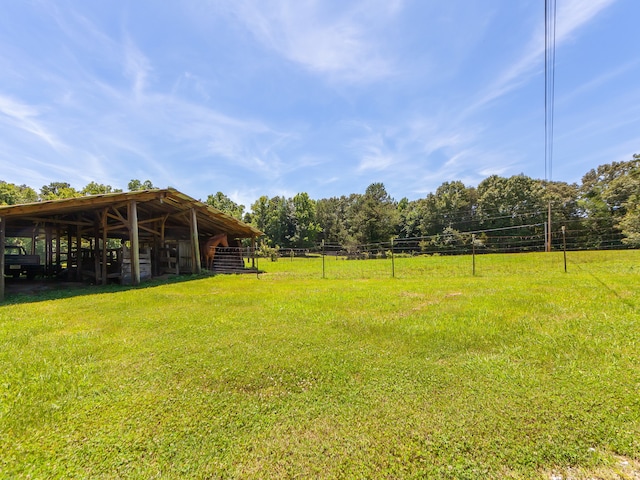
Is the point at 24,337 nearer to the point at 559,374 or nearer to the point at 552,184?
the point at 559,374

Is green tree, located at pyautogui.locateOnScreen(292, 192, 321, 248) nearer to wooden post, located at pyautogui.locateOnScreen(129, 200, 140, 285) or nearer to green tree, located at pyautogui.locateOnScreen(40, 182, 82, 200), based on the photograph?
green tree, located at pyautogui.locateOnScreen(40, 182, 82, 200)

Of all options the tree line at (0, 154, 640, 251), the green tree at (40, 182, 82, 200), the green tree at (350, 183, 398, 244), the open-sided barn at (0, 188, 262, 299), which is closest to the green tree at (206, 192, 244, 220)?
the tree line at (0, 154, 640, 251)

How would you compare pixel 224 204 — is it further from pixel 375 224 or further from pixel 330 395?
pixel 330 395

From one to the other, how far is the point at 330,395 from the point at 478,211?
39.7 m

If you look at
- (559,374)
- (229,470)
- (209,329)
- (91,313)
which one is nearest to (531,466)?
(559,374)

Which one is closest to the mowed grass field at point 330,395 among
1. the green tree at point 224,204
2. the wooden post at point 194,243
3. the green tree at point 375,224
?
the wooden post at point 194,243

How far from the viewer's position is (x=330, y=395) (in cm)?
266

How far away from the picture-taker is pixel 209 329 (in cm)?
462

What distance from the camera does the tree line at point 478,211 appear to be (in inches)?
1073

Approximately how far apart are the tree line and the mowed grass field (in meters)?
22.0

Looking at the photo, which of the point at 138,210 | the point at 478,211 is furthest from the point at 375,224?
the point at 138,210

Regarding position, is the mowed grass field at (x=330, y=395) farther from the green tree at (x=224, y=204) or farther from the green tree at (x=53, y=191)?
the green tree at (x=224, y=204)

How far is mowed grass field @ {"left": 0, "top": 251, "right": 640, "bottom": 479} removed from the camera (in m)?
1.88

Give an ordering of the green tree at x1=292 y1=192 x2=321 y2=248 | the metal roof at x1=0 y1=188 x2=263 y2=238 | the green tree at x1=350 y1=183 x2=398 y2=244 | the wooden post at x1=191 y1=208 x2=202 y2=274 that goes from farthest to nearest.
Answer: the green tree at x1=292 y1=192 x2=321 y2=248 → the green tree at x1=350 y1=183 x2=398 y2=244 → the wooden post at x1=191 y1=208 x2=202 y2=274 → the metal roof at x1=0 y1=188 x2=263 y2=238
